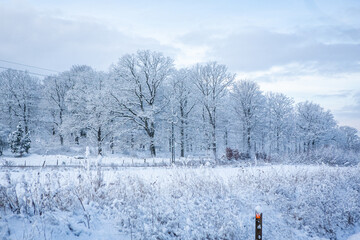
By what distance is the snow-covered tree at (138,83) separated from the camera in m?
22.4

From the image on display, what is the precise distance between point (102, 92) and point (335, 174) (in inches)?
806

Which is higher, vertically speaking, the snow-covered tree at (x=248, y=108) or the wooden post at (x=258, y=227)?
the snow-covered tree at (x=248, y=108)

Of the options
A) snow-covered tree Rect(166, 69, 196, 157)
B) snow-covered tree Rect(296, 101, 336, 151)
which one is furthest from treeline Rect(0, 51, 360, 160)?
snow-covered tree Rect(296, 101, 336, 151)

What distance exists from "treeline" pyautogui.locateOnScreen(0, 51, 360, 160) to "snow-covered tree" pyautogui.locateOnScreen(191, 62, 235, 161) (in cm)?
12

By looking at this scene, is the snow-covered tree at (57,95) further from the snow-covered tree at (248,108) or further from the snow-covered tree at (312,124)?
the snow-covered tree at (312,124)

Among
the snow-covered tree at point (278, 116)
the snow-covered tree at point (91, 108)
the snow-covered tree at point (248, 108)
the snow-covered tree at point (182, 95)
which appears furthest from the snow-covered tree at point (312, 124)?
the snow-covered tree at point (91, 108)

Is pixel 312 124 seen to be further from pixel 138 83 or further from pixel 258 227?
pixel 258 227

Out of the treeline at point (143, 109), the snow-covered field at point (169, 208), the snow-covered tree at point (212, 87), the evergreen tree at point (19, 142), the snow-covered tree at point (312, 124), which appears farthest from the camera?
the snow-covered tree at point (312, 124)

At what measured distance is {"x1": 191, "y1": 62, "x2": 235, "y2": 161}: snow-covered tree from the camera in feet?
87.1

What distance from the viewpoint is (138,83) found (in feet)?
75.4

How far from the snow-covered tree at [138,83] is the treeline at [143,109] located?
103 mm

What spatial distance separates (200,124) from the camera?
2812cm

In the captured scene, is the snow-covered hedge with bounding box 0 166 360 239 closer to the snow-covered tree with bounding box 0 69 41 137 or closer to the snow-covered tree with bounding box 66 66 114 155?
the snow-covered tree with bounding box 66 66 114 155

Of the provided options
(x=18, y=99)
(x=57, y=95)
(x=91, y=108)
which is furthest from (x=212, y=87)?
(x=18, y=99)
